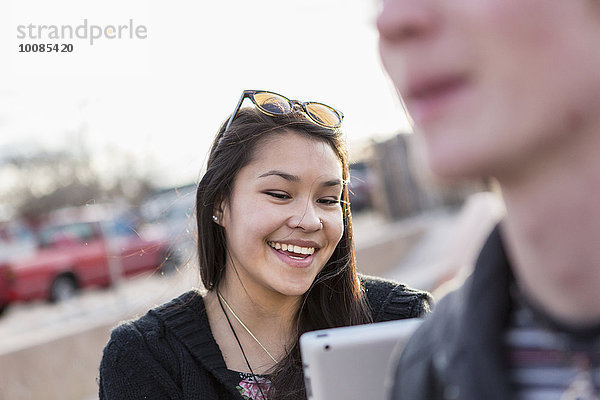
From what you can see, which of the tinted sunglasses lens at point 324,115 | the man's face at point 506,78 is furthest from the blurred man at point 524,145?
the tinted sunglasses lens at point 324,115

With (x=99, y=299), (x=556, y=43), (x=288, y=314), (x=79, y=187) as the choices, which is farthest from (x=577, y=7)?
(x=79, y=187)

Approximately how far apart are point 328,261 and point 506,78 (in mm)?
2119

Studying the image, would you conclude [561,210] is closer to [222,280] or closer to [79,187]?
[222,280]

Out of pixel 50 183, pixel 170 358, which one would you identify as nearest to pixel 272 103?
pixel 170 358

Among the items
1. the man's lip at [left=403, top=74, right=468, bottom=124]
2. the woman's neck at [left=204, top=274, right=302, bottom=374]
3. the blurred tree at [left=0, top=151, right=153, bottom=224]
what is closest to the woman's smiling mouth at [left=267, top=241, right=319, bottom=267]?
the woman's neck at [left=204, top=274, right=302, bottom=374]

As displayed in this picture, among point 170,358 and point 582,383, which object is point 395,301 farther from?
point 582,383

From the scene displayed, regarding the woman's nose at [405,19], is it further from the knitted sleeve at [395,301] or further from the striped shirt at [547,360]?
the knitted sleeve at [395,301]

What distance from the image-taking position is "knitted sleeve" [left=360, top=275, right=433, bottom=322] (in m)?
2.66

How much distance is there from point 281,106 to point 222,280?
0.75 m

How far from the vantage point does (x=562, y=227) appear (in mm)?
841

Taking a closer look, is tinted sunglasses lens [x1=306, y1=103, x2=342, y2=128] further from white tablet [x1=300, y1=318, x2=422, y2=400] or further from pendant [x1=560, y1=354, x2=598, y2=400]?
pendant [x1=560, y1=354, x2=598, y2=400]

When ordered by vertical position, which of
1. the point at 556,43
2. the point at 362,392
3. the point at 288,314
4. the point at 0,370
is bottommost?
the point at 0,370

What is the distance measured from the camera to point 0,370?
5387 millimetres

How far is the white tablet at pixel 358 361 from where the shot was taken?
4.45ft
